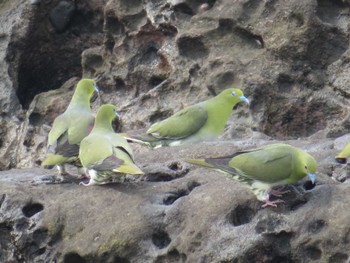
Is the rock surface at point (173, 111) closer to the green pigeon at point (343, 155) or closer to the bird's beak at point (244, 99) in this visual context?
the green pigeon at point (343, 155)

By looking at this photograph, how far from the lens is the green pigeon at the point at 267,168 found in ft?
30.8

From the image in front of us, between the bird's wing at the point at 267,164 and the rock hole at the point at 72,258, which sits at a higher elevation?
the bird's wing at the point at 267,164

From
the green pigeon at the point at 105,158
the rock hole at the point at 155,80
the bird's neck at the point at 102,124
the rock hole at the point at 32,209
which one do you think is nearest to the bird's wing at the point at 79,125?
the bird's neck at the point at 102,124

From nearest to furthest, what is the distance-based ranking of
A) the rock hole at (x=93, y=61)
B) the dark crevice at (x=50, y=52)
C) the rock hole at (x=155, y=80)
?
the rock hole at (x=155, y=80), the rock hole at (x=93, y=61), the dark crevice at (x=50, y=52)

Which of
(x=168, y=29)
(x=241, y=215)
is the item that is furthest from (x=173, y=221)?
(x=168, y=29)

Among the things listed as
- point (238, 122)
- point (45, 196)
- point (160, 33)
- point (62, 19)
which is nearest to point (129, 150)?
point (45, 196)

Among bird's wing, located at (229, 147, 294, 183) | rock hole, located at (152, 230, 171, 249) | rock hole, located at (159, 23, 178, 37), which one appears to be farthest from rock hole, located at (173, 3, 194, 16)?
rock hole, located at (152, 230, 171, 249)

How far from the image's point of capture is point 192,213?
9.57 metres

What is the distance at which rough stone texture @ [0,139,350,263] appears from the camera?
9.10m

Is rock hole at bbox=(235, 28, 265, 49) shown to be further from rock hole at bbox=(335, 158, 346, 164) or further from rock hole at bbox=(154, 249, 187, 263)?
rock hole at bbox=(154, 249, 187, 263)

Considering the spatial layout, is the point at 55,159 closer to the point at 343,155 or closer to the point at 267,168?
the point at 267,168

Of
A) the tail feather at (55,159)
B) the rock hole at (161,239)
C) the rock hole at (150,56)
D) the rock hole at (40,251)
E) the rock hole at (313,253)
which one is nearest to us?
the rock hole at (313,253)

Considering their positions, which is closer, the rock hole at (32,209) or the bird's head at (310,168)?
the bird's head at (310,168)

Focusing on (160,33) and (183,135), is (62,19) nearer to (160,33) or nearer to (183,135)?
(160,33)
